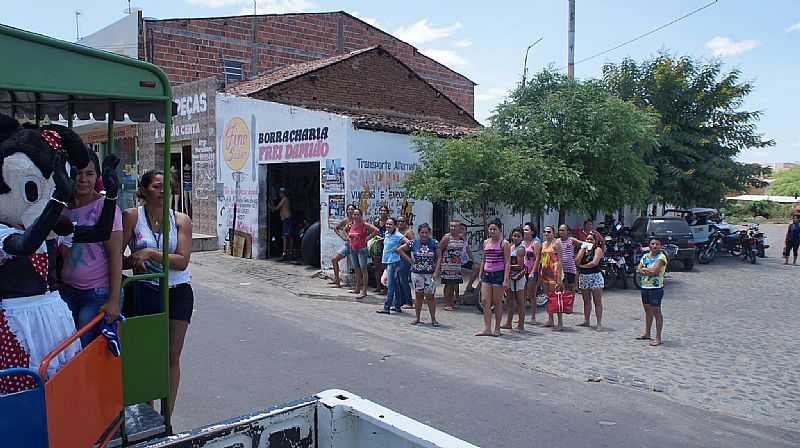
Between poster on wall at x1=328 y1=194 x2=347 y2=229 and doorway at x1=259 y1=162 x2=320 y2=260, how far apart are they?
2.19 meters

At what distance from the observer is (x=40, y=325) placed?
112 inches

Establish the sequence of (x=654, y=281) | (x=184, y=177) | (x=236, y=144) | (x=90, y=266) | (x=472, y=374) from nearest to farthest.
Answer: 1. (x=90, y=266)
2. (x=472, y=374)
3. (x=654, y=281)
4. (x=236, y=144)
5. (x=184, y=177)

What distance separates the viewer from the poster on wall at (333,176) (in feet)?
44.2

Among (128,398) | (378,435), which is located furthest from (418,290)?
(378,435)

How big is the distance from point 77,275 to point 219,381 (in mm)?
3317

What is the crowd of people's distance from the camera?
9.15 metres

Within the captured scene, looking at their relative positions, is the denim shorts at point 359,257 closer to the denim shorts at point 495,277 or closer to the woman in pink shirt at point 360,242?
the woman in pink shirt at point 360,242

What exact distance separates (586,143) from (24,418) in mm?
12910

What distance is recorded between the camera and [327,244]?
46.1ft

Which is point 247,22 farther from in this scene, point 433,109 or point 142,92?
point 142,92

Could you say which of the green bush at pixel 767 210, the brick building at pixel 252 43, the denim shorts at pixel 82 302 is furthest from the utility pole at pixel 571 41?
the green bush at pixel 767 210

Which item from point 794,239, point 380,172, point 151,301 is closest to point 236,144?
point 380,172

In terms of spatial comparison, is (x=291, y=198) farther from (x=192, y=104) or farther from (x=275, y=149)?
(x=192, y=104)

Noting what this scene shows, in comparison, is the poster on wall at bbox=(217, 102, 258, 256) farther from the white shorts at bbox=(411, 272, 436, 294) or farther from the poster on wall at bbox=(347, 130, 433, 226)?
the white shorts at bbox=(411, 272, 436, 294)
